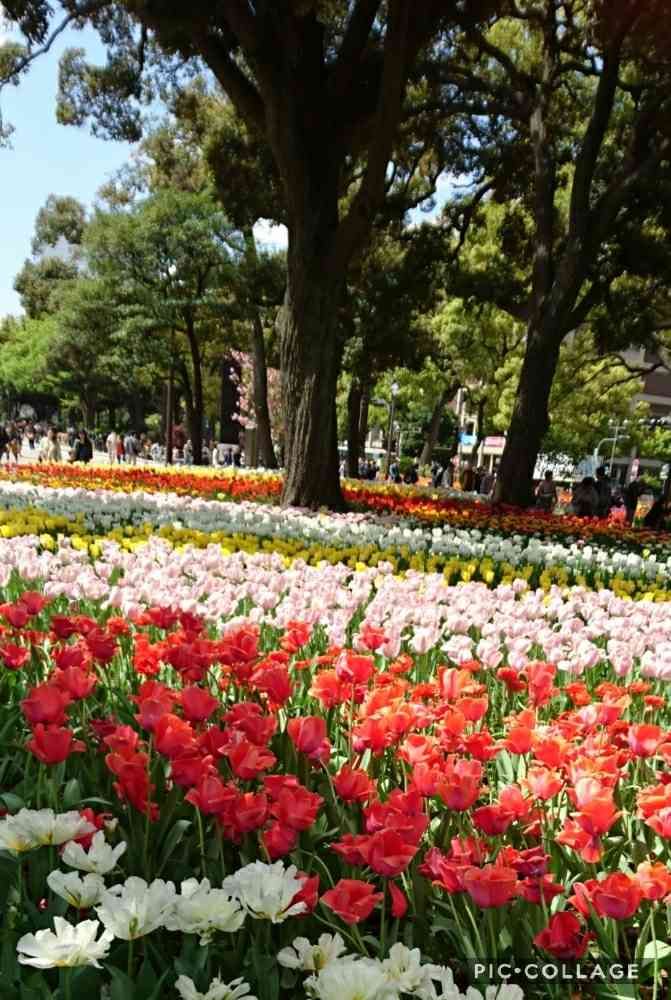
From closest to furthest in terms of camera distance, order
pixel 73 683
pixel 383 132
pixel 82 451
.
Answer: pixel 73 683 → pixel 383 132 → pixel 82 451

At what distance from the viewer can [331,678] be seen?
230 centimetres

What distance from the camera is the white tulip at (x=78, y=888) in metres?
1.40

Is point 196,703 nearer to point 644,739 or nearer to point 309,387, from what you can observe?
point 644,739

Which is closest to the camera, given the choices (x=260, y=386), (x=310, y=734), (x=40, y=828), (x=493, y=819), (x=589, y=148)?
(x=40, y=828)

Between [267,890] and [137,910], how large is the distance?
0.67 feet

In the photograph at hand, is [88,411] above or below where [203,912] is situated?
above

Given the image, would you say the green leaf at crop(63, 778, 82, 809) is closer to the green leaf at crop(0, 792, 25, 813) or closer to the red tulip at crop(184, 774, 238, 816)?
the green leaf at crop(0, 792, 25, 813)

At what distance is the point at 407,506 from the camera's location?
13.0 m

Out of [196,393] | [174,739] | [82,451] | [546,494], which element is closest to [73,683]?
[174,739]

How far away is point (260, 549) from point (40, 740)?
4.86 meters

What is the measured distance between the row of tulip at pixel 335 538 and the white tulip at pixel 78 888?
397 cm

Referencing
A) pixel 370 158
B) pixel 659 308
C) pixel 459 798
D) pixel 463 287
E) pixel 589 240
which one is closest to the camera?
pixel 459 798

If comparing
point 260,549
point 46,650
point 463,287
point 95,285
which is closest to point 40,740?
point 46,650

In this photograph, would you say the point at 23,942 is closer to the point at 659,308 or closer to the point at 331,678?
the point at 331,678
